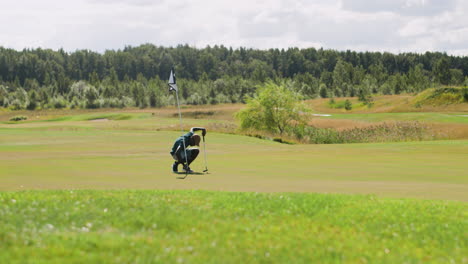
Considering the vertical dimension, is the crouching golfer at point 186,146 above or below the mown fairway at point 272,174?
above

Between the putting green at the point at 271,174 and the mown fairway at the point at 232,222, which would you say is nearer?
the mown fairway at the point at 232,222

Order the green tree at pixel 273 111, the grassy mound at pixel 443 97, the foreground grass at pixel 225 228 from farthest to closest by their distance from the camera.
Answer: the grassy mound at pixel 443 97 < the green tree at pixel 273 111 < the foreground grass at pixel 225 228

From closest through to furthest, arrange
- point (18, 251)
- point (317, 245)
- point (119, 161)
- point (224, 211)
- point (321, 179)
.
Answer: point (18, 251) < point (317, 245) < point (224, 211) < point (321, 179) < point (119, 161)

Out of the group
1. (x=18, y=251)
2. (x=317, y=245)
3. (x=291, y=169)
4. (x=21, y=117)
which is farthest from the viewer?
(x=21, y=117)

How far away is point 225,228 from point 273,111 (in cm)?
6603

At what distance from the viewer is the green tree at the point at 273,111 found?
255 ft

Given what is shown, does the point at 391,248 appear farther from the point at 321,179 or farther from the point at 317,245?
the point at 321,179

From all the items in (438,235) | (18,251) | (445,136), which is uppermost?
(18,251)

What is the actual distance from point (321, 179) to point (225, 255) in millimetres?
14322

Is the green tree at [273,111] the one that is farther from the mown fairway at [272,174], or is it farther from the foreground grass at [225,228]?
the foreground grass at [225,228]

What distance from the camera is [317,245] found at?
1170 cm

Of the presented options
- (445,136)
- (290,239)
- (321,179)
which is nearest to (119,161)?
(321,179)

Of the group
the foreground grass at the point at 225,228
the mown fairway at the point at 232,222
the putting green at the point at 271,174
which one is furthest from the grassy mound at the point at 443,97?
the foreground grass at the point at 225,228

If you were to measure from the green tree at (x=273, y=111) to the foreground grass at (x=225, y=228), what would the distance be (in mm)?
60690
